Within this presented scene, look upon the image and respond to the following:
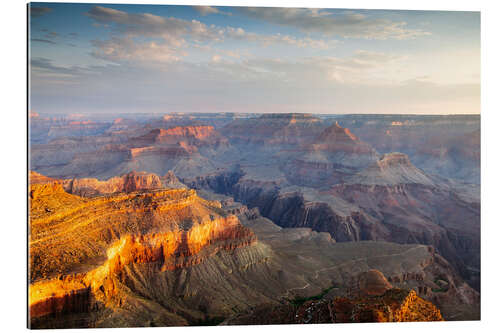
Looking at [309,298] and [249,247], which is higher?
[249,247]

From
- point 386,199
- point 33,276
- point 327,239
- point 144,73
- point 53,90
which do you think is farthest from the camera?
point 386,199

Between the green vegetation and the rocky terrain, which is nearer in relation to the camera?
the rocky terrain

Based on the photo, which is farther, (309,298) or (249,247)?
(249,247)

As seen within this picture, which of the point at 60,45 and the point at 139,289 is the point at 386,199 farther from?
the point at 60,45

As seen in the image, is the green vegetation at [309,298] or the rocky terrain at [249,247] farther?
the green vegetation at [309,298]

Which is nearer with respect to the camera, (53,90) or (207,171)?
(53,90)

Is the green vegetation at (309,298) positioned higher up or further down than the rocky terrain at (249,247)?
further down

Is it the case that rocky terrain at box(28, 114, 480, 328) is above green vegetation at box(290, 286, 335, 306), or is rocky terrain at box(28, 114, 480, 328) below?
above

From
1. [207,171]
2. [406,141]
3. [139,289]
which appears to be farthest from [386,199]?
[139,289]
